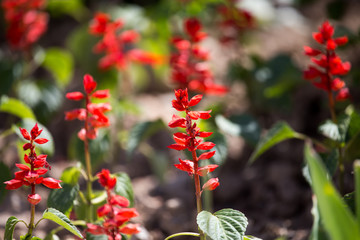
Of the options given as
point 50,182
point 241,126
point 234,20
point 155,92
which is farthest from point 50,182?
point 155,92

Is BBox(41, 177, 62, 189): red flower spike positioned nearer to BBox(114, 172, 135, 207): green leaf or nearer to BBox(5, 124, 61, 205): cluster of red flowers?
BBox(5, 124, 61, 205): cluster of red flowers

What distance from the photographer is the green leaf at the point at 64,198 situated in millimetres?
1155

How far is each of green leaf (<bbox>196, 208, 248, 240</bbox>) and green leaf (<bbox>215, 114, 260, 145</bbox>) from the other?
22.3 inches

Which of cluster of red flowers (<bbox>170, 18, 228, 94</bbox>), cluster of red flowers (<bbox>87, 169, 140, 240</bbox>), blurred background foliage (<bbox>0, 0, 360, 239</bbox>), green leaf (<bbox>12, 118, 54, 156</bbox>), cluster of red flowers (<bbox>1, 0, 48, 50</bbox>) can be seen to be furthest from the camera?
cluster of red flowers (<bbox>1, 0, 48, 50</bbox>)

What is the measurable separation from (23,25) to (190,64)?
825 mm

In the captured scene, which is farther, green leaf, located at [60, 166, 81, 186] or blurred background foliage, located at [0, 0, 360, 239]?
blurred background foliage, located at [0, 0, 360, 239]

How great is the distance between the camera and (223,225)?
1.02 meters

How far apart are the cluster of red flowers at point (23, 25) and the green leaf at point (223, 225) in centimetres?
127

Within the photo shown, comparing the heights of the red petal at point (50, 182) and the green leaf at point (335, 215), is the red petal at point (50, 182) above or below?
above

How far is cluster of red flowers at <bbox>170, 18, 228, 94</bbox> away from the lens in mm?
1519

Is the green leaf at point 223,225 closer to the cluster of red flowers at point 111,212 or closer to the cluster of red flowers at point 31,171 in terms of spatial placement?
the cluster of red flowers at point 111,212

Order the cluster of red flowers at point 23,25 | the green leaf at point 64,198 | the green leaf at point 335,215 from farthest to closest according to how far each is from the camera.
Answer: the cluster of red flowers at point 23,25
the green leaf at point 64,198
the green leaf at point 335,215

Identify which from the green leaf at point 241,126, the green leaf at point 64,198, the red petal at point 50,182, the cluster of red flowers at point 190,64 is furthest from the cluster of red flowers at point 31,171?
the green leaf at point 241,126

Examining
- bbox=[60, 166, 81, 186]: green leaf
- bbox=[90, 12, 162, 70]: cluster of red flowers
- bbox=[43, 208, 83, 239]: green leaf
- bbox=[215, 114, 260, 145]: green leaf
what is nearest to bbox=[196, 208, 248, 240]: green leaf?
bbox=[43, 208, 83, 239]: green leaf
